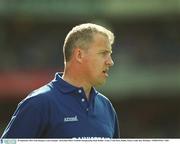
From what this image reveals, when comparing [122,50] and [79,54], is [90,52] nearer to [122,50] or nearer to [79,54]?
[79,54]

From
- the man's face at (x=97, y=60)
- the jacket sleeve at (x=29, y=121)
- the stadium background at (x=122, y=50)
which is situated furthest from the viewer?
the stadium background at (x=122, y=50)

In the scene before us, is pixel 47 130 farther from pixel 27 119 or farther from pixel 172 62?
pixel 172 62

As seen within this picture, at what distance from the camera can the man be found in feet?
13.7

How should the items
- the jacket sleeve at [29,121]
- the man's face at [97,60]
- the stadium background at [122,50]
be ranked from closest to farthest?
the jacket sleeve at [29,121]
the man's face at [97,60]
the stadium background at [122,50]

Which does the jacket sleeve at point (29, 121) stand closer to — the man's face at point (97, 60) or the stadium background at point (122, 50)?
the man's face at point (97, 60)

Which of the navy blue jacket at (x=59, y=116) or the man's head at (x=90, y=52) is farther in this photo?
the man's head at (x=90, y=52)

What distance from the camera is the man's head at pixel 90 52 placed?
441cm

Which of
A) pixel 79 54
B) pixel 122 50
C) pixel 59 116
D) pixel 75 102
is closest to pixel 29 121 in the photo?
pixel 59 116

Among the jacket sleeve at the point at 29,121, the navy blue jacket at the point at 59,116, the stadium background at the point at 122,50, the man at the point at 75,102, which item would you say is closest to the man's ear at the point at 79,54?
the man at the point at 75,102

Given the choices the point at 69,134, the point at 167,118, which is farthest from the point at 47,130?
the point at 167,118

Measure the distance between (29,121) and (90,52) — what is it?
Answer: 511mm

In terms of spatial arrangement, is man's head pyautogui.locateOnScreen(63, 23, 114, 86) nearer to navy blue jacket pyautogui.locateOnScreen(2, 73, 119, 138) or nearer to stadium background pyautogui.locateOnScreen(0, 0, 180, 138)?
navy blue jacket pyautogui.locateOnScreen(2, 73, 119, 138)

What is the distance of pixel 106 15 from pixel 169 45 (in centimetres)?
154

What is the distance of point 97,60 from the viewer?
441 cm
